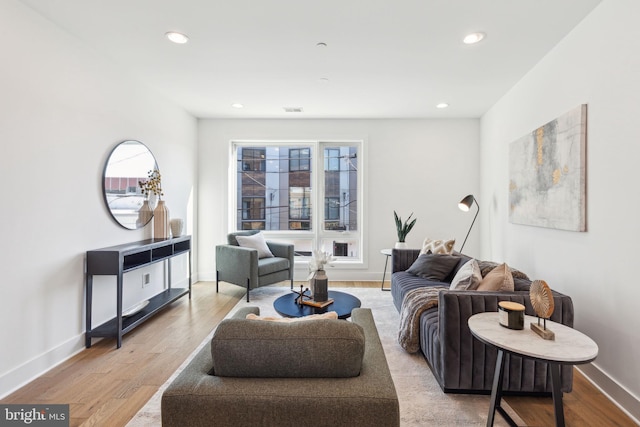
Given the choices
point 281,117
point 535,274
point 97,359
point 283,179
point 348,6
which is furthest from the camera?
point 283,179

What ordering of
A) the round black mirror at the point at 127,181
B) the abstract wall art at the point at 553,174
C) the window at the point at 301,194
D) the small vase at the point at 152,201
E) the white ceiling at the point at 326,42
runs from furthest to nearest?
1. the window at the point at 301,194
2. the small vase at the point at 152,201
3. the round black mirror at the point at 127,181
4. the abstract wall art at the point at 553,174
5. the white ceiling at the point at 326,42

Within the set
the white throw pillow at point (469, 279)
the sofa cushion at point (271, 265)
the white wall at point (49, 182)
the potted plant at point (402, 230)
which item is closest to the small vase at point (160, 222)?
the white wall at point (49, 182)

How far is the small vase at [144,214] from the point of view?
11.3 ft

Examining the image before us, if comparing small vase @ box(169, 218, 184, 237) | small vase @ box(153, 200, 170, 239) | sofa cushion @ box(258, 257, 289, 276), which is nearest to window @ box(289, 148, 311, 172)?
sofa cushion @ box(258, 257, 289, 276)

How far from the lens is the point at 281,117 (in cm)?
490

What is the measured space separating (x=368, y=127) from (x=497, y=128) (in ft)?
5.79

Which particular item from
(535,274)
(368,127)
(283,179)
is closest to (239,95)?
(283,179)

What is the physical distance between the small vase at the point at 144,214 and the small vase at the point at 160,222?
0.23 feet

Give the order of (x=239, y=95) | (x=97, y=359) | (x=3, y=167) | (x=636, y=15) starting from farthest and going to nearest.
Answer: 1. (x=239, y=95)
2. (x=97, y=359)
3. (x=3, y=167)
4. (x=636, y=15)

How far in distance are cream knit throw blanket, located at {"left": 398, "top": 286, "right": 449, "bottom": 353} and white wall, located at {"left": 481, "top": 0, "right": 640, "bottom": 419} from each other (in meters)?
1.02

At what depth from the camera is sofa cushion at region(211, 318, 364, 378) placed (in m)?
1.09

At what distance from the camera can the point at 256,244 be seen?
4.41m

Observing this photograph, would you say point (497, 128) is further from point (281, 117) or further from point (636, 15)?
point (281, 117)

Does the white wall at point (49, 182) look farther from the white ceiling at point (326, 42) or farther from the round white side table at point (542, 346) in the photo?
the round white side table at point (542, 346)
